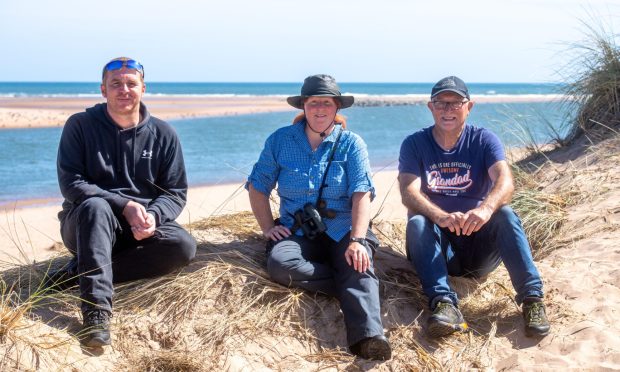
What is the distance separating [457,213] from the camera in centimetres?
410

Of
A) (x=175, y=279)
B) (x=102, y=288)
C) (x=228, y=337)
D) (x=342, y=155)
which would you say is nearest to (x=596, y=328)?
(x=342, y=155)

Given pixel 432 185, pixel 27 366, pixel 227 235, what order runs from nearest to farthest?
1. pixel 27 366
2. pixel 432 185
3. pixel 227 235

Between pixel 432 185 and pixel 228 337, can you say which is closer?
pixel 228 337

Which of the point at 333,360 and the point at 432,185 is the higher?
the point at 432,185

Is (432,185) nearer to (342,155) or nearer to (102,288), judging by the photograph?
(342,155)

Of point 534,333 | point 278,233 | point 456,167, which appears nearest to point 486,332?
point 534,333

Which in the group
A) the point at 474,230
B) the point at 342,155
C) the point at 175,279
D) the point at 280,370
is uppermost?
the point at 342,155

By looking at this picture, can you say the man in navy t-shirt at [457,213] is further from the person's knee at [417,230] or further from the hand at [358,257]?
the hand at [358,257]

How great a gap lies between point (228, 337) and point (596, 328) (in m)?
2.08

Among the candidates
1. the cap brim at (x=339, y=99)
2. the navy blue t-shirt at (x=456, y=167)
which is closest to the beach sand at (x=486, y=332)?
the navy blue t-shirt at (x=456, y=167)

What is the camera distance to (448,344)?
13.1ft

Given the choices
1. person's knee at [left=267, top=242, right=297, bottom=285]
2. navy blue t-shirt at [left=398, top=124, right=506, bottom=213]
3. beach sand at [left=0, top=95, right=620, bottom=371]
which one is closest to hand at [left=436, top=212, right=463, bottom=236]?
navy blue t-shirt at [left=398, top=124, right=506, bottom=213]

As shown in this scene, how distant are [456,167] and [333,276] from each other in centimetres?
106

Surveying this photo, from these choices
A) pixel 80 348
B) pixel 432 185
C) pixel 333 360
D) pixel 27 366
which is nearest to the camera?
pixel 27 366
